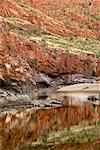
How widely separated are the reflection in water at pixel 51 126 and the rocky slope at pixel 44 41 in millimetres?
9430

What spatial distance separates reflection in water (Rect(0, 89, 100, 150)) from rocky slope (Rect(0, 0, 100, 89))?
943 cm

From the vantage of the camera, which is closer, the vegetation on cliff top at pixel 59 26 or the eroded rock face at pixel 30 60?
the eroded rock face at pixel 30 60

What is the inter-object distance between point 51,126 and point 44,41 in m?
26.5

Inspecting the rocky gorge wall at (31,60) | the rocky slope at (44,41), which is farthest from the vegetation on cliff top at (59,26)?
the rocky gorge wall at (31,60)

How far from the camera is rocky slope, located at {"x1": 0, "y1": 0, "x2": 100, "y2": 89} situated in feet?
137

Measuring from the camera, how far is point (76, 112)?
2962 cm

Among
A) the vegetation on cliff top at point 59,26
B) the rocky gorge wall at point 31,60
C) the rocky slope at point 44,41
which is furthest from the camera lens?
the vegetation on cliff top at point 59,26

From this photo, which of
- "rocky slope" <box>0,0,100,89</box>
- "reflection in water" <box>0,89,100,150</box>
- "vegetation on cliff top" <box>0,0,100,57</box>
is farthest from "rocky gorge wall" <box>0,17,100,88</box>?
"reflection in water" <box>0,89,100,150</box>

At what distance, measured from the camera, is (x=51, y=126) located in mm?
24422

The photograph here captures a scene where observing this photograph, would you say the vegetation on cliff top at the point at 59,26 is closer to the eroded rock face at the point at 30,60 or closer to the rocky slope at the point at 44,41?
the rocky slope at the point at 44,41

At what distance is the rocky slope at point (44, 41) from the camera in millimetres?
41781

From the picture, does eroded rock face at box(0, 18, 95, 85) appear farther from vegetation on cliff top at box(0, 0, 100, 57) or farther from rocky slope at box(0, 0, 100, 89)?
vegetation on cliff top at box(0, 0, 100, 57)

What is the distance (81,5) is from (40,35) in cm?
1799

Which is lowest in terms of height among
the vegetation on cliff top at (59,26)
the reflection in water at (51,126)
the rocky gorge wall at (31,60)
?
the reflection in water at (51,126)
